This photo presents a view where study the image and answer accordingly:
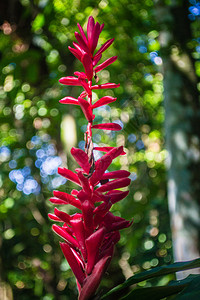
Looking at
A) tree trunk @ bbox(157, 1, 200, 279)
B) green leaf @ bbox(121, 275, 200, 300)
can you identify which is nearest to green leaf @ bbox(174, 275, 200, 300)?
green leaf @ bbox(121, 275, 200, 300)

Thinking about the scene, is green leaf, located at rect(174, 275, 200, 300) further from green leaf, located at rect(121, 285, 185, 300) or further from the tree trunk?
the tree trunk

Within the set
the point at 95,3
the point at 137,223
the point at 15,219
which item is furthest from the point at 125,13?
the point at 15,219

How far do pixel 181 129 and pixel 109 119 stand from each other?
84.5 inches

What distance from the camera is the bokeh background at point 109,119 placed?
65.7 inches

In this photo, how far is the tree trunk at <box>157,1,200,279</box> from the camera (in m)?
1.49

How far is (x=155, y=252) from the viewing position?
4.05 meters

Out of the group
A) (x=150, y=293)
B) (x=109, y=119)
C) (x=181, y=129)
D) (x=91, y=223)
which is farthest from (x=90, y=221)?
(x=109, y=119)

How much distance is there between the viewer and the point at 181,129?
168 cm

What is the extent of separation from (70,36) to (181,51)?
1114mm

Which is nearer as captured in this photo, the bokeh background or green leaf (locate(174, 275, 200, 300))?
green leaf (locate(174, 275, 200, 300))


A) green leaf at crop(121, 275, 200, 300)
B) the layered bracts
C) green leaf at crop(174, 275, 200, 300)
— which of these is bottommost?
green leaf at crop(121, 275, 200, 300)

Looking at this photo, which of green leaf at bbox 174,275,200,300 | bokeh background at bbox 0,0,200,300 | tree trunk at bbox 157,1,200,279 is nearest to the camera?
green leaf at bbox 174,275,200,300

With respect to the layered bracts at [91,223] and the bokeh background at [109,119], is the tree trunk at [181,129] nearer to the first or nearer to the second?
the bokeh background at [109,119]

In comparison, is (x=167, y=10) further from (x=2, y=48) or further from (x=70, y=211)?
(x=70, y=211)
